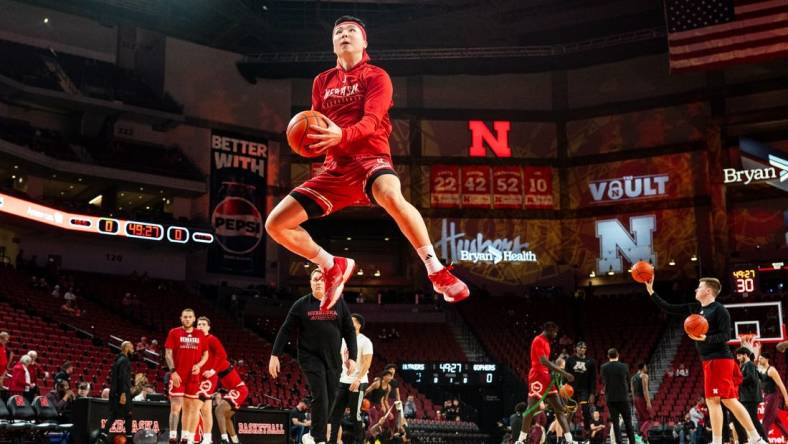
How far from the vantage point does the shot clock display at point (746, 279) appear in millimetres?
29922

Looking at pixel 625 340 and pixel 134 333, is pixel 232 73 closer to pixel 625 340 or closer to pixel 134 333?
pixel 134 333

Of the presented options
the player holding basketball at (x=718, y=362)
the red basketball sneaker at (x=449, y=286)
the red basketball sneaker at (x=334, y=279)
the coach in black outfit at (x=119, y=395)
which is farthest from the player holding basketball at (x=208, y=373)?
the red basketball sneaker at (x=449, y=286)

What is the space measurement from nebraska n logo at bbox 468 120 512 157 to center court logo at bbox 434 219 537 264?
4033 millimetres

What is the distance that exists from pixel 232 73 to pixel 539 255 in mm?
16861

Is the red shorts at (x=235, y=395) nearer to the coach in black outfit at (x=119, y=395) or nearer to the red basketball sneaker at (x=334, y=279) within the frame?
the coach in black outfit at (x=119, y=395)

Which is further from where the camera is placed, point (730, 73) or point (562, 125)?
point (562, 125)

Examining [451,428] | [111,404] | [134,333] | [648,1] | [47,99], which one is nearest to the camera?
[111,404]

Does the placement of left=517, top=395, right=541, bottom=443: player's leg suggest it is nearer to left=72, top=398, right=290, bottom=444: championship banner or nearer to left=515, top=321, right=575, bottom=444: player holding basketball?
left=515, top=321, right=575, bottom=444: player holding basketball

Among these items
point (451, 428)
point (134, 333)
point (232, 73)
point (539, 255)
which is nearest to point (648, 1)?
point (539, 255)

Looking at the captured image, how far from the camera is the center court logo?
42656mm

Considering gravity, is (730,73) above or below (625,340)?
above

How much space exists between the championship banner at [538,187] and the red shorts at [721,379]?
3277 centimetres

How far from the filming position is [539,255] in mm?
43156

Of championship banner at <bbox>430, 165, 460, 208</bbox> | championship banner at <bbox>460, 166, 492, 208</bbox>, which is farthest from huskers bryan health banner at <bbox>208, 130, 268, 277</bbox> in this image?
championship banner at <bbox>460, 166, 492, 208</bbox>
